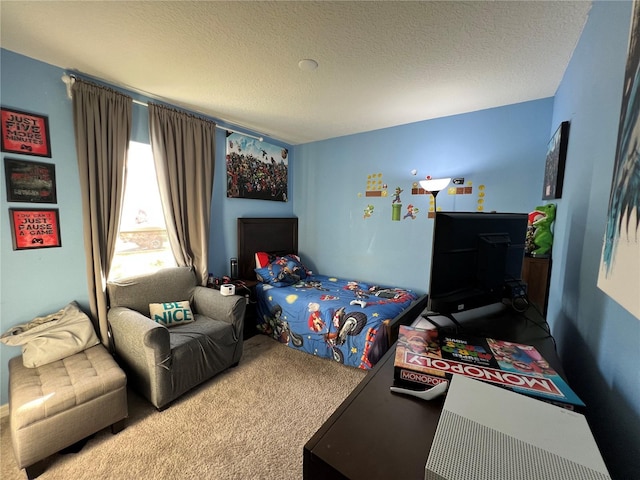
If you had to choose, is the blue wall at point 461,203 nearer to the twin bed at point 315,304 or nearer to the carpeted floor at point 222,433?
the twin bed at point 315,304

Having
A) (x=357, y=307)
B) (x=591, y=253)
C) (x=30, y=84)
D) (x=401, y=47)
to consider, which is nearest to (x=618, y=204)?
(x=591, y=253)

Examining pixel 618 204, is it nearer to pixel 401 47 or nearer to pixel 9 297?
pixel 401 47

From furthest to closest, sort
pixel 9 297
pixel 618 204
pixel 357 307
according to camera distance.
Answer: pixel 357 307 < pixel 9 297 < pixel 618 204

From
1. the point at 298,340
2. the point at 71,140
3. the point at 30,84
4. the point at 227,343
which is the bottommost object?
the point at 298,340

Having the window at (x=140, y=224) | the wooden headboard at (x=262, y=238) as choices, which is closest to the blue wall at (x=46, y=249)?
the window at (x=140, y=224)

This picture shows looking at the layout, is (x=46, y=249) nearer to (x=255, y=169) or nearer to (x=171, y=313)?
(x=171, y=313)

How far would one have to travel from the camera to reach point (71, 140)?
77.5 inches

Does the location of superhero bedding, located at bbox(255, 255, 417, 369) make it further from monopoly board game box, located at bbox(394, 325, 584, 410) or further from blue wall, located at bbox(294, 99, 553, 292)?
monopoly board game box, located at bbox(394, 325, 584, 410)

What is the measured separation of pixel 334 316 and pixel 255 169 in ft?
7.08

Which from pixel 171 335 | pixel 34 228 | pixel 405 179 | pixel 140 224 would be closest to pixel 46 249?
pixel 34 228

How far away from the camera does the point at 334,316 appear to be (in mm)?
2482

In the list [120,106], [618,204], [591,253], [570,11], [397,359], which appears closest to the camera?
[618,204]

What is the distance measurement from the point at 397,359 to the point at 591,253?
87cm

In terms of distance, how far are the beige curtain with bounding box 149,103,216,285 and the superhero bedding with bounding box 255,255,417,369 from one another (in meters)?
0.81
